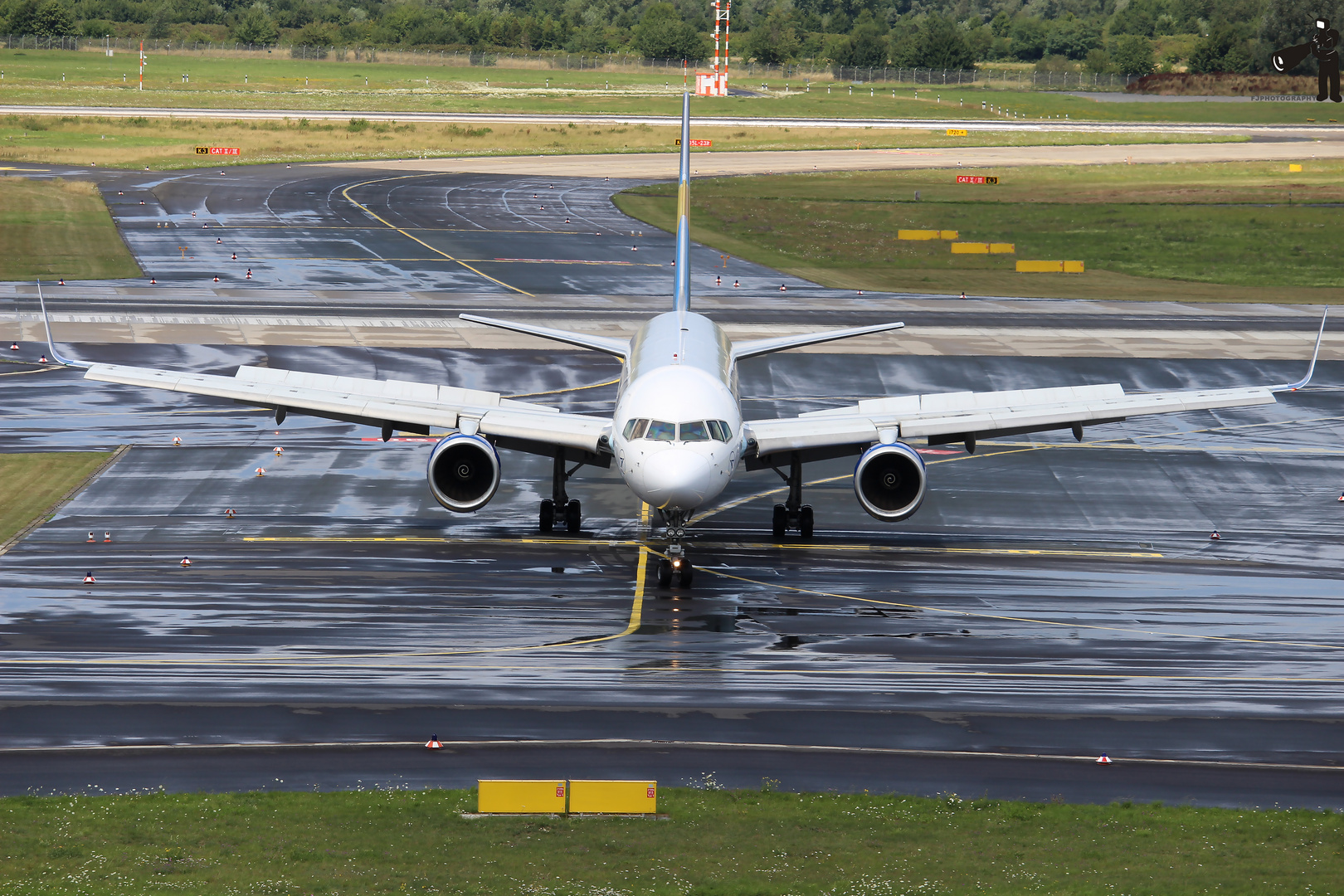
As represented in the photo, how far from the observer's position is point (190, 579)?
31.8m

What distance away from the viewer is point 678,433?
3067 centimetres

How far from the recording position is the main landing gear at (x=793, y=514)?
36.3 m

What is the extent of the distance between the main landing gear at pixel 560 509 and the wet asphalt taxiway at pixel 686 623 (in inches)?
33.4

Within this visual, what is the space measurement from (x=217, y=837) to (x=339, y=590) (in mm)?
12650

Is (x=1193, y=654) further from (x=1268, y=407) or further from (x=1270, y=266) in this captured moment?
(x=1270, y=266)

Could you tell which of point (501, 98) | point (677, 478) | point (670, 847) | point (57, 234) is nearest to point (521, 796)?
point (670, 847)

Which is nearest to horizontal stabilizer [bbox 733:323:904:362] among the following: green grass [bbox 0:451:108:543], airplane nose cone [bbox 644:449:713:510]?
airplane nose cone [bbox 644:449:713:510]

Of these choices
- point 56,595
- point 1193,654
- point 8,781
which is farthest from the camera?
point 56,595

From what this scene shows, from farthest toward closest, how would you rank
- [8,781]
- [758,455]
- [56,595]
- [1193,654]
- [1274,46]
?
1. [1274,46]
2. [758,455]
3. [56,595]
4. [1193,654]
5. [8,781]

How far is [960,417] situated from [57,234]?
210 ft

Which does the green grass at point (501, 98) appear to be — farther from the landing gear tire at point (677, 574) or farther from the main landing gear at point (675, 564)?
the landing gear tire at point (677, 574)

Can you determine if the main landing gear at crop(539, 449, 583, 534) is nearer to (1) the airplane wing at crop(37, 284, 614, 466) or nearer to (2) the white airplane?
(2) the white airplane

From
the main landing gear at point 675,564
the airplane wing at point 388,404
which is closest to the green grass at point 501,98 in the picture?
the airplane wing at point 388,404

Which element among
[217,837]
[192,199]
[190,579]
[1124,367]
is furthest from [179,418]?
[192,199]
